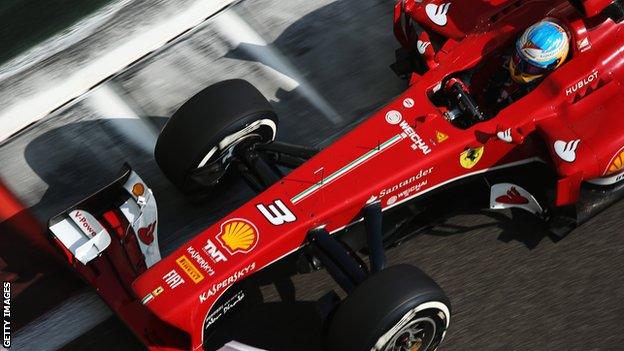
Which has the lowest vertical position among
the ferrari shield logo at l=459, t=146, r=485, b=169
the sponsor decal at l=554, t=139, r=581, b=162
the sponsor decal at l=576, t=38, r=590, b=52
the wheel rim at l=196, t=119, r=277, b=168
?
the sponsor decal at l=554, t=139, r=581, b=162

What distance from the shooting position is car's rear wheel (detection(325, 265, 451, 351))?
480cm

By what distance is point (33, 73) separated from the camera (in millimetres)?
7500

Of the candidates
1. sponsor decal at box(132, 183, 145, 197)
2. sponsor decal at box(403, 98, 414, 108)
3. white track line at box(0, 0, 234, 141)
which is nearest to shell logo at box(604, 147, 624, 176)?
sponsor decal at box(403, 98, 414, 108)

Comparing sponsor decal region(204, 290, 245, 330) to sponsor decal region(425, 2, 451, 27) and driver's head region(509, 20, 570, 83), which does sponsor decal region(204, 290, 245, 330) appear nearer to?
driver's head region(509, 20, 570, 83)

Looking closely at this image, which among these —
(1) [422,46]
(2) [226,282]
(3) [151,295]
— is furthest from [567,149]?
(3) [151,295]

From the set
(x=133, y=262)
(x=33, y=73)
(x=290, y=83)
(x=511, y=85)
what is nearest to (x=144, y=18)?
(x=33, y=73)

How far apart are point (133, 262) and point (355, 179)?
4.98 ft

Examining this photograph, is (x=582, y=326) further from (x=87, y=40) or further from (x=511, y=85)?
(x=87, y=40)

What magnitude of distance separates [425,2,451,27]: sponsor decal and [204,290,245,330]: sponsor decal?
2.51m

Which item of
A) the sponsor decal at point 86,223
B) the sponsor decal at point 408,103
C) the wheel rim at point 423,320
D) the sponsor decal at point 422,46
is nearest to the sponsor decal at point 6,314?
the sponsor decal at point 86,223

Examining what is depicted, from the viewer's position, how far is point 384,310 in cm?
480

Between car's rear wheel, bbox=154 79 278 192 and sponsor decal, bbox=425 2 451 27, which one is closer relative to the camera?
car's rear wheel, bbox=154 79 278 192

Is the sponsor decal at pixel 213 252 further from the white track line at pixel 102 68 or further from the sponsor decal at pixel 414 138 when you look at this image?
the white track line at pixel 102 68

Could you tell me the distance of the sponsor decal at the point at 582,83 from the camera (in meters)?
5.68
